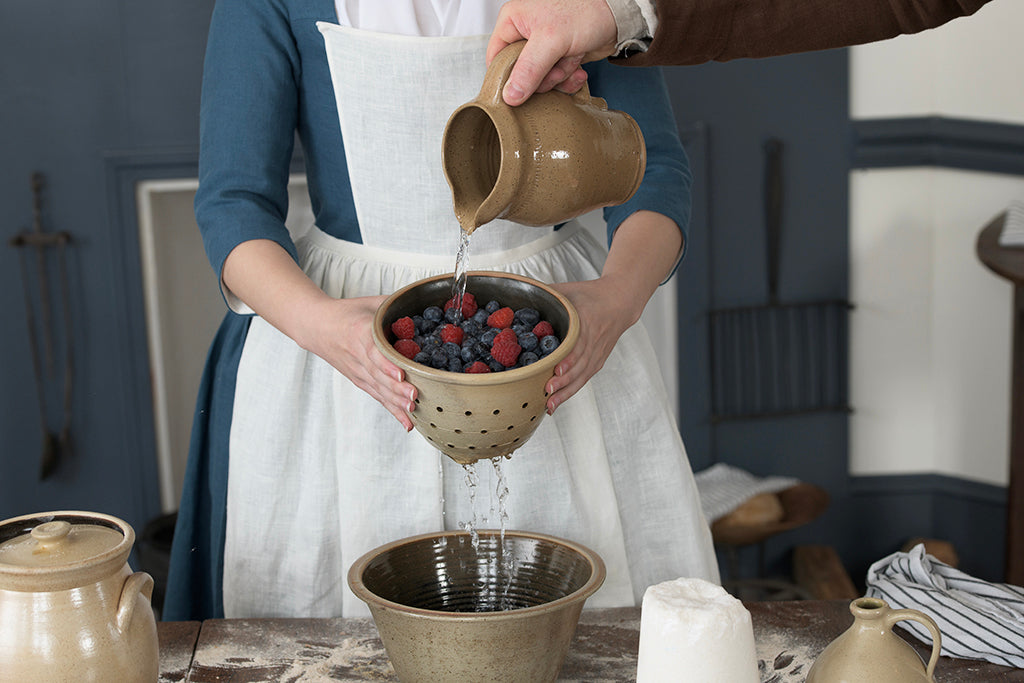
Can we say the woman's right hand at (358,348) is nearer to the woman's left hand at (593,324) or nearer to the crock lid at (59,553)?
the woman's left hand at (593,324)

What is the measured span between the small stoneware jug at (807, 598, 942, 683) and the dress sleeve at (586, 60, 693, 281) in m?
0.63

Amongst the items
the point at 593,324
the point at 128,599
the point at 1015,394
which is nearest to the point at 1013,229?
the point at 1015,394

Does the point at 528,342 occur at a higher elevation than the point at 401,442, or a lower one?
higher

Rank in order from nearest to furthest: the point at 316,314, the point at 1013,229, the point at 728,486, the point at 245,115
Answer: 1. the point at 316,314
2. the point at 245,115
3. the point at 1013,229
4. the point at 728,486

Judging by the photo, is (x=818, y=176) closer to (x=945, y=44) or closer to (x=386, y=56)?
(x=945, y=44)

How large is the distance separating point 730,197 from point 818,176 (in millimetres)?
231

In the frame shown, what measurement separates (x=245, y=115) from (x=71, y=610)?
64 cm

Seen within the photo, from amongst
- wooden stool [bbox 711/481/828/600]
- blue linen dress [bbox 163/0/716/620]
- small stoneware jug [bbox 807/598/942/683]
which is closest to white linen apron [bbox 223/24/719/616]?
blue linen dress [bbox 163/0/716/620]

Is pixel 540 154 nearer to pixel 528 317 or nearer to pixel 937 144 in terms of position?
pixel 528 317

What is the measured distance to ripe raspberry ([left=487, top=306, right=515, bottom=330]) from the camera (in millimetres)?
1067

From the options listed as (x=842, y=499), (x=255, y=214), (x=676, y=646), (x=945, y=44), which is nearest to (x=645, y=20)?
(x=255, y=214)

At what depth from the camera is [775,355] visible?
2.78 m

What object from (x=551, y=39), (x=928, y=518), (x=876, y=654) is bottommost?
(x=928, y=518)

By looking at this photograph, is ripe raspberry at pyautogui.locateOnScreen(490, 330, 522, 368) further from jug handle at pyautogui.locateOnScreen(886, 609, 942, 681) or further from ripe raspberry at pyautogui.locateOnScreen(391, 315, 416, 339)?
jug handle at pyautogui.locateOnScreen(886, 609, 942, 681)
